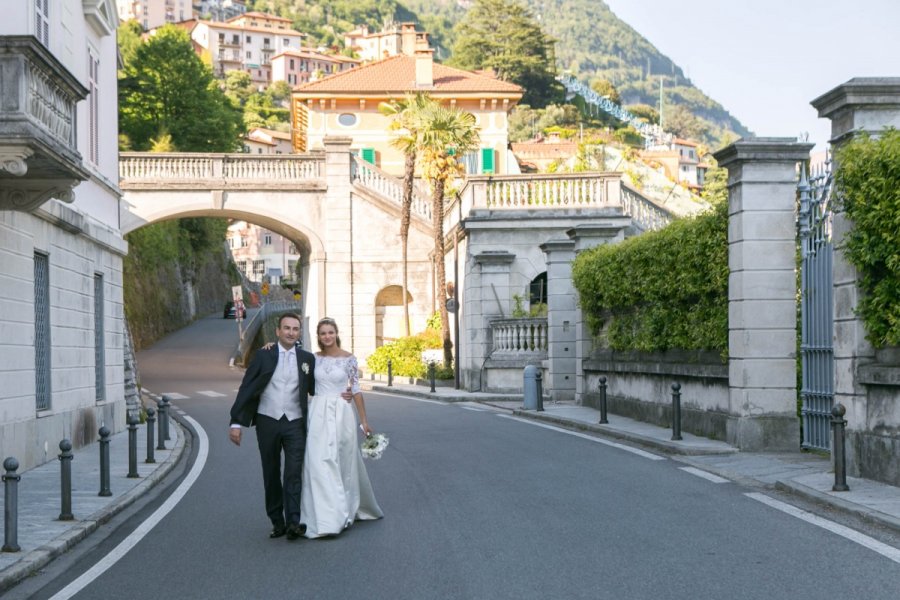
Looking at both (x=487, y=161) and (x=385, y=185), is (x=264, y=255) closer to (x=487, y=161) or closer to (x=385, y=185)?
(x=487, y=161)

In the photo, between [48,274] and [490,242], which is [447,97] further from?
[48,274]

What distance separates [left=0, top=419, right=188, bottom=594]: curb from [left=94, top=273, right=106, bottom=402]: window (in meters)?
6.88

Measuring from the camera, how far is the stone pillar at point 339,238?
42.9 metres

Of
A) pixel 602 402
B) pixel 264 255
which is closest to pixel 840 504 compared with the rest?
pixel 602 402

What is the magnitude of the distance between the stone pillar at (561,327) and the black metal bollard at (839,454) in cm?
1556

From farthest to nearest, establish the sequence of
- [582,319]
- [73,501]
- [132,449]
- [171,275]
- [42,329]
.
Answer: [171,275] → [582,319] → [42,329] → [132,449] → [73,501]

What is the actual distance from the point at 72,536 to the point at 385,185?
3471 cm

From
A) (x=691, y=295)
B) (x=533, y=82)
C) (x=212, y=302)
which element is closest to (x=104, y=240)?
(x=691, y=295)

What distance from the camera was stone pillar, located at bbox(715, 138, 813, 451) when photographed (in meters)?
14.8

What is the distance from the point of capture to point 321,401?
9.69 metres

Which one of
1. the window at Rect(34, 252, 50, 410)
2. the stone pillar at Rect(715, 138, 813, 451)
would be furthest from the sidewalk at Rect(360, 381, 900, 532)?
the window at Rect(34, 252, 50, 410)

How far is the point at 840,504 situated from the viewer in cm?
1000

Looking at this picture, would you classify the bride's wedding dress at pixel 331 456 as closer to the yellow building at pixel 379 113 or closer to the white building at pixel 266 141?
the yellow building at pixel 379 113

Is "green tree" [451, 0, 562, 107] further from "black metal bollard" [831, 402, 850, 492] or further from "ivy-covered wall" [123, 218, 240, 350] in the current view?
"black metal bollard" [831, 402, 850, 492]
